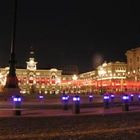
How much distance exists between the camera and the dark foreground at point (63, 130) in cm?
1486

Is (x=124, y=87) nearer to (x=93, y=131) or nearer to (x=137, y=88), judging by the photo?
(x=137, y=88)

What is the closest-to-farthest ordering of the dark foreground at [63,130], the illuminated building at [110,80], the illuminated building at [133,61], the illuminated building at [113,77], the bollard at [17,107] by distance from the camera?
the dark foreground at [63,130] < the bollard at [17,107] < the illuminated building at [113,77] < the illuminated building at [110,80] < the illuminated building at [133,61]

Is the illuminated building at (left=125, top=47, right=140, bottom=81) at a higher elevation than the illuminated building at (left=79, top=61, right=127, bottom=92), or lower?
higher

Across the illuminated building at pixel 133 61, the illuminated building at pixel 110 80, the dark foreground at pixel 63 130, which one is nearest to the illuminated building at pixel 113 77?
the illuminated building at pixel 110 80

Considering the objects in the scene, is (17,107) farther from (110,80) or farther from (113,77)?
(113,77)

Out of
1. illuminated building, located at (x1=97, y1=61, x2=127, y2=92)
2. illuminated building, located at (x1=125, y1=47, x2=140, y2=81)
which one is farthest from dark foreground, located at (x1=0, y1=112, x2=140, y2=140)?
illuminated building, located at (x1=125, y1=47, x2=140, y2=81)

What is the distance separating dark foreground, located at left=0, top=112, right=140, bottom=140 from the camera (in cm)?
1486

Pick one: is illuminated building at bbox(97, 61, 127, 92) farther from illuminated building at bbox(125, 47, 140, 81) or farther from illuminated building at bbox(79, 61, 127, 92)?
illuminated building at bbox(125, 47, 140, 81)

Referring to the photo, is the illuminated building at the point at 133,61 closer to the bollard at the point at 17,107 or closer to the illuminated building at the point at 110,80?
the illuminated building at the point at 110,80

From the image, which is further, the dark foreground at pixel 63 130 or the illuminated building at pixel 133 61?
the illuminated building at pixel 133 61

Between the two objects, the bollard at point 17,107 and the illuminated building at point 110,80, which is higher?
the illuminated building at point 110,80

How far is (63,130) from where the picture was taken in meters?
17.1

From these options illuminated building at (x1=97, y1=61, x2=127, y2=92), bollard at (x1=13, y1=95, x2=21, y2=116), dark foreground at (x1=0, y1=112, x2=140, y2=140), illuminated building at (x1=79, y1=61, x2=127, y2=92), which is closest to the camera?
dark foreground at (x1=0, y1=112, x2=140, y2=140)

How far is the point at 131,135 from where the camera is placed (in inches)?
603
